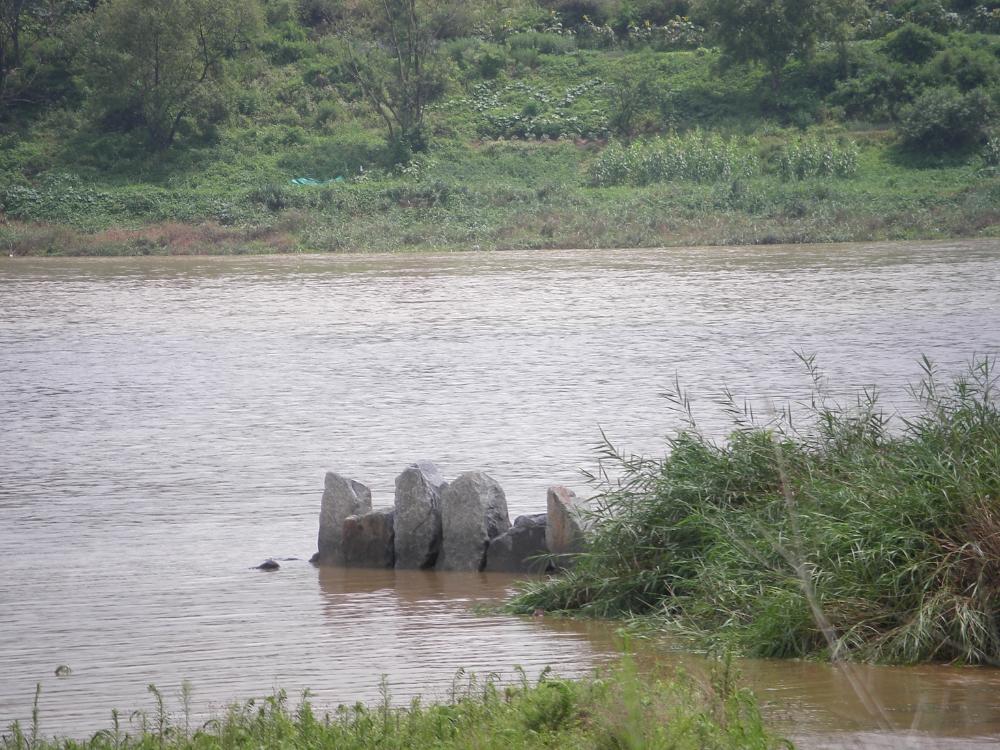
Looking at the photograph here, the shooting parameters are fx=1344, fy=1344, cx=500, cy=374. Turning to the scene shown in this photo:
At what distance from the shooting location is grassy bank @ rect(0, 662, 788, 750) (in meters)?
4.25

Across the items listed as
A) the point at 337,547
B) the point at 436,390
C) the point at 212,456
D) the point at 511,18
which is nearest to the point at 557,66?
the point at 511,18

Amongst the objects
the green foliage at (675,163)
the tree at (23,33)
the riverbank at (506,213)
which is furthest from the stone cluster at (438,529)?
the tree at (23,33)

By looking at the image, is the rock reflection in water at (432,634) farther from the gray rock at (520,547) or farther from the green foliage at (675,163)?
the green foliage at (675,163)

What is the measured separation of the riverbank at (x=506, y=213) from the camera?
1505 inches

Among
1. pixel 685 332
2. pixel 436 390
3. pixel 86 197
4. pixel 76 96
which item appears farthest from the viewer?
pixel 76 96

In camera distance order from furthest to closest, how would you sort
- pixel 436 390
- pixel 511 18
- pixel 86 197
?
pixel 511 18
pixel 86 197
pixel 436 390

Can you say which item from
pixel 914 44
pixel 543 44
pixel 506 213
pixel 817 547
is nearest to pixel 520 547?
pixel 817 547

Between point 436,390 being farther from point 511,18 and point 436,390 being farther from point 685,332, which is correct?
point 511,18

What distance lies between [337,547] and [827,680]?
3.78 meters

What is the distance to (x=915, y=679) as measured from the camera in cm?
543

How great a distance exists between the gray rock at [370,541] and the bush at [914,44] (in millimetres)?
46828

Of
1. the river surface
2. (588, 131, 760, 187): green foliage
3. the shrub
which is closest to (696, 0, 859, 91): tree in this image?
(588, 131, 760, 187): green foliage

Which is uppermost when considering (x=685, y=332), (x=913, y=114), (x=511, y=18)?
(x=511, y=18)

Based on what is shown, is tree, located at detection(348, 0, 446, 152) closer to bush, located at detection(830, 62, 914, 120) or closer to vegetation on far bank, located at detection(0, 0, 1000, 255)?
vegetation on far bank, located at detection(0, 0, 1000, 255)
